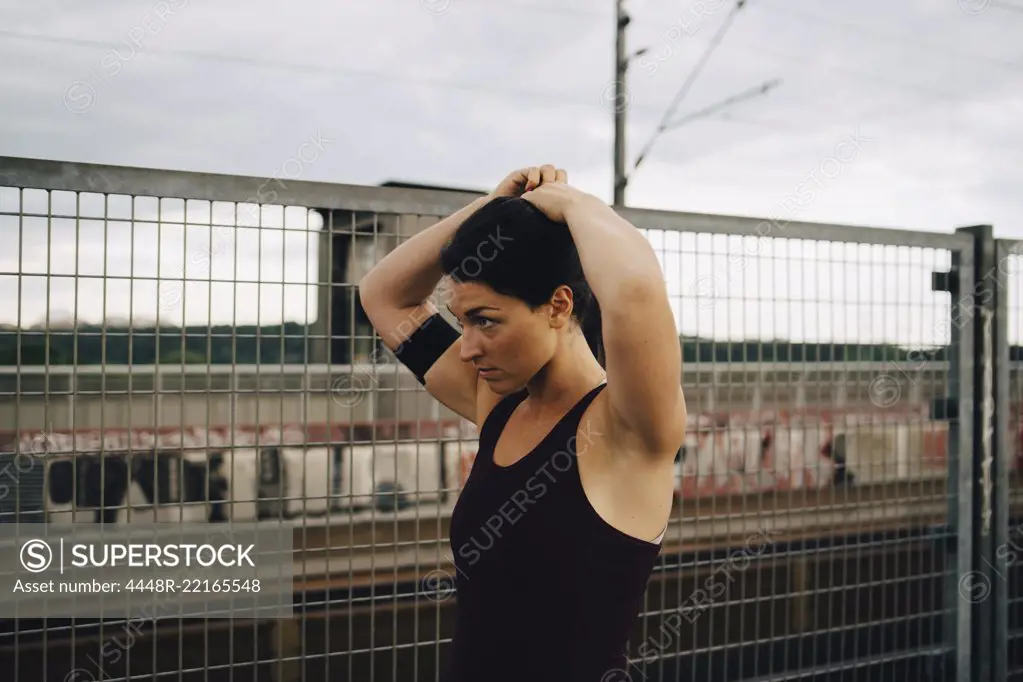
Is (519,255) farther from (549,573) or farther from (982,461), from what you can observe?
(982,461)

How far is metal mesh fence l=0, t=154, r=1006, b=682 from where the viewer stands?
2469 mm

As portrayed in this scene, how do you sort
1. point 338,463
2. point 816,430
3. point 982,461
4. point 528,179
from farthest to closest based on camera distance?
1. point 982,461
2. point 816,430
3. point 338,463
4. point 528,179

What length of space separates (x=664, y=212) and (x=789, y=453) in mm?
1123

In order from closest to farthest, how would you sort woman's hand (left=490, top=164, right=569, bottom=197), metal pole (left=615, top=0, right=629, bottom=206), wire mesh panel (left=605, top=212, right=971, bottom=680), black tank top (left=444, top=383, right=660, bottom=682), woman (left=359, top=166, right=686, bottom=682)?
woman (left=359, top=166, right=686, bottom=682) → black tank top (left=444, top=383, right=660, bottom=682) → woman's hand (left=490, top=164, right=569, bottom=197) → wire mesh panel (left=605, top=212, right=971, bottom=680) → metal pole (left=615, top=0, right=629, bottom=206)

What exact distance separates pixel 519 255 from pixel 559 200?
12 cm

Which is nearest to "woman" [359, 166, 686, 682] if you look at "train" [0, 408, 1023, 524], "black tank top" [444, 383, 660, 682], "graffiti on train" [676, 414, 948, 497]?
"black tank top" [444, 383, 660, 682]

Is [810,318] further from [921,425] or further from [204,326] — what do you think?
[204,326]

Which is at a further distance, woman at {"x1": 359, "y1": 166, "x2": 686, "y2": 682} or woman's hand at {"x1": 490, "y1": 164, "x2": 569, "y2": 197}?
woman's hand at {"x1": 490, "y1": 164, "x2": 569, "y2": 197}

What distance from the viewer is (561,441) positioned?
1.64 meters

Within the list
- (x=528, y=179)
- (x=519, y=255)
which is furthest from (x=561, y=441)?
(x=528, y=179)

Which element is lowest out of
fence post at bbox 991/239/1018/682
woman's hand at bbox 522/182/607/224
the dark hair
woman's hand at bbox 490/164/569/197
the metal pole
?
fence post at bbox 991/239/1018/682

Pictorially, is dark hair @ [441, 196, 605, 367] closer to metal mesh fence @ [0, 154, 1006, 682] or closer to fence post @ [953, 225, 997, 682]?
metal mesh fence @ [0, 154, 1006, 682]

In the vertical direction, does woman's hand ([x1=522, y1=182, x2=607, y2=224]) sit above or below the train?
above

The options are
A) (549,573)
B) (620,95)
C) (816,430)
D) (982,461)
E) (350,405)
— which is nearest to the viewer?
(549,573)
